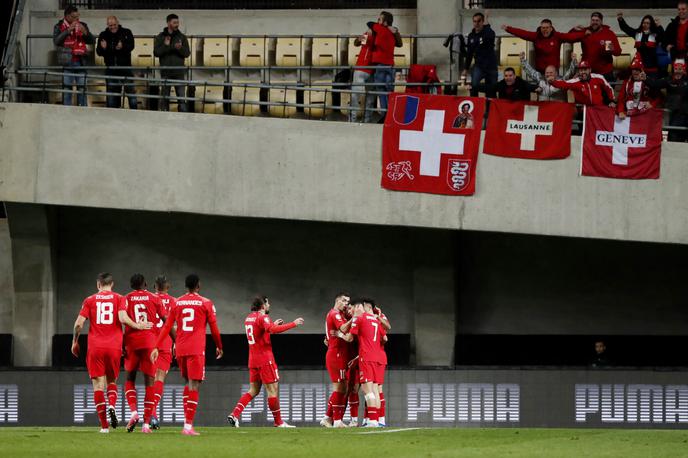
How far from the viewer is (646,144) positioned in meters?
23.6

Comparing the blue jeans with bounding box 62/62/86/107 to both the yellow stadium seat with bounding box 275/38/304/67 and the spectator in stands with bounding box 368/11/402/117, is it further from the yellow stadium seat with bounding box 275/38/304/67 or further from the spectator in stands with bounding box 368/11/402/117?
the spectator in stands with bounding box 368/11/402/117

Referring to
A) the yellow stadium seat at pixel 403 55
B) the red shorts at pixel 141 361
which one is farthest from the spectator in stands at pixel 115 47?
the red shorts at pixel 141 361

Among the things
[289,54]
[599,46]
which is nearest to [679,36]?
[599,46]

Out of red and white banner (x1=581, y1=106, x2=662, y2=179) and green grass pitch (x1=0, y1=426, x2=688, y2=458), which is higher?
red and white banner (x1=581, y1=106, x2=662, y2=179)

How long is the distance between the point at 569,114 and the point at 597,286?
4.80m

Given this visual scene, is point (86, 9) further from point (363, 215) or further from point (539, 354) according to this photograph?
point (539, 354)

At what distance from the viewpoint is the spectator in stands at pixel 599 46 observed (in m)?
24.4

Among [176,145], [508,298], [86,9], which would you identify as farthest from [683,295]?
[86,9]

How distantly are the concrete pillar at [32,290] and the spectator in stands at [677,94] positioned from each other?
37.1 feet

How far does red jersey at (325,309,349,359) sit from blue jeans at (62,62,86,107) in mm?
6786

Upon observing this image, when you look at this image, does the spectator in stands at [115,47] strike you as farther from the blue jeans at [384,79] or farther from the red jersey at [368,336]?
the red jersey at [368,336]

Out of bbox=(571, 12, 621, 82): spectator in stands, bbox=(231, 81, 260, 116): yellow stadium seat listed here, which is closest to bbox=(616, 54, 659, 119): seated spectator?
bbox=(571, 12, 621, 82): spectator in stands

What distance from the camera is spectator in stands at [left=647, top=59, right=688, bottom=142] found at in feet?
77.8

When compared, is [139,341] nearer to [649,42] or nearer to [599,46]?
[599,46]
